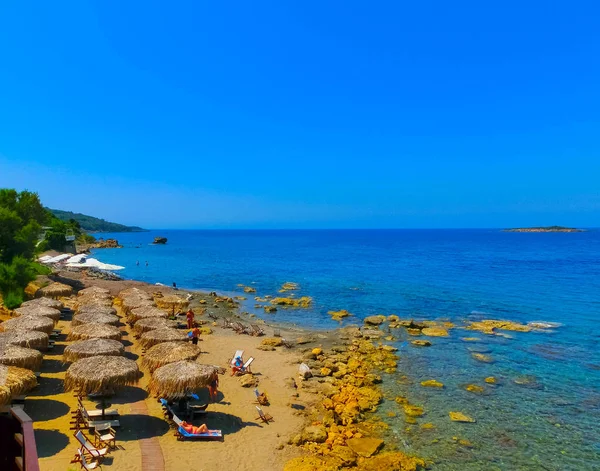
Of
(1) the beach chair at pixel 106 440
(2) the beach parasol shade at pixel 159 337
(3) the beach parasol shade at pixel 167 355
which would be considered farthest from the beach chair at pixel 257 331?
(1) the beach chair at pixel 106 440

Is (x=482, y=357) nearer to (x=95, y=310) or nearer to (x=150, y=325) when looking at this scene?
(x=150, y=325)

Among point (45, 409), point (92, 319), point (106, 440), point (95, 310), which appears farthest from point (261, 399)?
point (95, 310)

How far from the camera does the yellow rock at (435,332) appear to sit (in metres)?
27.5

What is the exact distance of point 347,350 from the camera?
2378 centimetres

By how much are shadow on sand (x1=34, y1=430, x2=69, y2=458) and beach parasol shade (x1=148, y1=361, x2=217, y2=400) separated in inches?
111

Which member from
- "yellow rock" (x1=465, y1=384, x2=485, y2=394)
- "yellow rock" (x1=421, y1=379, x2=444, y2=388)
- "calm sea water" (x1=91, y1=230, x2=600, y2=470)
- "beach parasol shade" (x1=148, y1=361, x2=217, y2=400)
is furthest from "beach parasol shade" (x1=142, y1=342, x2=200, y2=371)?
"yellow rock" (x1=465, y1=384, x2=485, y2=394)

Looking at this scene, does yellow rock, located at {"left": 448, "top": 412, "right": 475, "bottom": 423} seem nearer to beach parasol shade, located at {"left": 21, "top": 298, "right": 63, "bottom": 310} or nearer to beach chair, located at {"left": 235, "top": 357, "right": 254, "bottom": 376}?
beach chair, located at {"left": 235, "top": 357, "right": 254, "bottom": 376}

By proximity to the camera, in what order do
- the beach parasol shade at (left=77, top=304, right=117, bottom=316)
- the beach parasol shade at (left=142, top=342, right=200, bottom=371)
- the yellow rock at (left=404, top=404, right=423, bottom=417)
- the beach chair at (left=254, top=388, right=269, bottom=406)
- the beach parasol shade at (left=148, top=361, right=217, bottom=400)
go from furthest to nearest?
the beach parasol shade at (left=77, top=304, right=117, bottom=316) → the beach chair at (left=254, top=388, right=269, bottom=406) → the yellow rock at (left=404, top=404, right=423, bottom=417) → the beach parasol shade at (left=142, top=342, right=200, bottom=371) → the beach parasol shade at (left=148, top=361, right=217, bottom=400)

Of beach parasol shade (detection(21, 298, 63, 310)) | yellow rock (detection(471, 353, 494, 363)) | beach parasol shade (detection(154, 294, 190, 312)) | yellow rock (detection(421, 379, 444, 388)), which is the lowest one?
yellow rock (detection(421, 379, 444, 388))

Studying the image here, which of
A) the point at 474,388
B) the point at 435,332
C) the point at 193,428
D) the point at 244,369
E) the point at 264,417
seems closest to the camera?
the point at 193,428

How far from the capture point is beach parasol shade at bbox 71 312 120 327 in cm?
2070

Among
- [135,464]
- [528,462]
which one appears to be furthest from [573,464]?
[135,464]

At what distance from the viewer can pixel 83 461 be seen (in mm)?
10570

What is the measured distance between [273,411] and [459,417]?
707 cm
